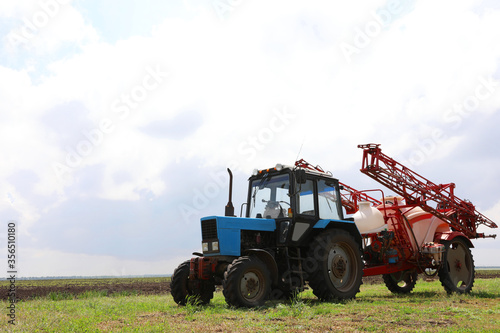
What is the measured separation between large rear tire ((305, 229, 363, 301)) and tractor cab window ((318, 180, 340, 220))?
1.49 feet

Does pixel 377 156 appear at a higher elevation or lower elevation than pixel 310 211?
higher

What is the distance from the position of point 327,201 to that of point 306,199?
82 centimetres

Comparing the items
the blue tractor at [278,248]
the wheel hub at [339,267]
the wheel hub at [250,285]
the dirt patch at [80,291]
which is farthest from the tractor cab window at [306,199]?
the dirt patch at [80,291]

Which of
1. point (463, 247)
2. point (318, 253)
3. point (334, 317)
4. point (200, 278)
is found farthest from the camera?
point (463, 247)

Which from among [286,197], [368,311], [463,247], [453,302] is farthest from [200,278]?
[463,247]

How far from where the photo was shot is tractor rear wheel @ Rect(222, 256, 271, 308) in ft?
28.4

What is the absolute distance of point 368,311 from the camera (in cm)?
873

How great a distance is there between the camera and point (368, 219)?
42.2ft

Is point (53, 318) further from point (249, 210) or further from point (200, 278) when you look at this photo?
point (249, 210)

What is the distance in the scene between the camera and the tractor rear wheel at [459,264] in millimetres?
13195

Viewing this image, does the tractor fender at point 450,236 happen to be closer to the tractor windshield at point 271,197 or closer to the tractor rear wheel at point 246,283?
the tractor windshield at point 271,197

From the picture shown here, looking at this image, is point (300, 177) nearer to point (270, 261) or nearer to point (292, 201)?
point (292, 201)

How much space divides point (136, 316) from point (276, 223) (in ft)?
11.9

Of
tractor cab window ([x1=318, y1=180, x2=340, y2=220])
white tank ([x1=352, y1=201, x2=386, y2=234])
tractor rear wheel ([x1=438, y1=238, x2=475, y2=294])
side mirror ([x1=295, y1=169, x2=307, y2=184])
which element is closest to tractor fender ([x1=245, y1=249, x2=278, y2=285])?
side mirror ([x1=295, y1=169, x2=307, y2=184])
